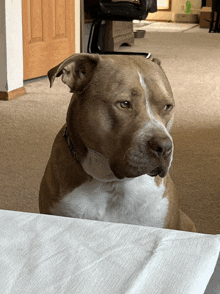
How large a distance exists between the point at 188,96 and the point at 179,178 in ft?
5.34

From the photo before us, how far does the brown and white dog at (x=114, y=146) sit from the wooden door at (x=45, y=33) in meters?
2.71

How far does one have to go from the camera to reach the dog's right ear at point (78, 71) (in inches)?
44.8

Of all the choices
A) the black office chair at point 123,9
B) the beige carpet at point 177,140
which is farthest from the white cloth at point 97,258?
the black office chair at point 123,9

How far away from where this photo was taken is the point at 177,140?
2.56m

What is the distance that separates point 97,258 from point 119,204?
0.77 meters

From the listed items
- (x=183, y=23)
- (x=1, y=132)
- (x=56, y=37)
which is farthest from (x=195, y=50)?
(x=183, y=23)

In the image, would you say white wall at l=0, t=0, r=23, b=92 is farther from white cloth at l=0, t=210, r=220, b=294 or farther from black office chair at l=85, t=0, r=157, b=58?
white cloth at l=0, t=210, r=220, b=294

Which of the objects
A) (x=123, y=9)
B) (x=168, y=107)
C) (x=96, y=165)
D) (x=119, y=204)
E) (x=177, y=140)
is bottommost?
(x=177, y=140)

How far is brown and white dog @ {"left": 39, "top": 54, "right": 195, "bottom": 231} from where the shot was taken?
1.06 meters

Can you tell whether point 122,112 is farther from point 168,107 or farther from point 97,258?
point 97,258

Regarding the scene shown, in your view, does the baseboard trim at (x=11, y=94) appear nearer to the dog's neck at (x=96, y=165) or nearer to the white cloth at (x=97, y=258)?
the dog's neck at (x=96, y=165)

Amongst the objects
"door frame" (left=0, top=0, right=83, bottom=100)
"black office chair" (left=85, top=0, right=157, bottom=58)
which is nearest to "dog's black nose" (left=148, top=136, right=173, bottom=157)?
"door frame" (left=0, top=0, right=83, bottom=100)

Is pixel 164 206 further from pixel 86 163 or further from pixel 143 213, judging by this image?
pixel 86 163

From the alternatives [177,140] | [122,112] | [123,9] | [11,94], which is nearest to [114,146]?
[122,112]
